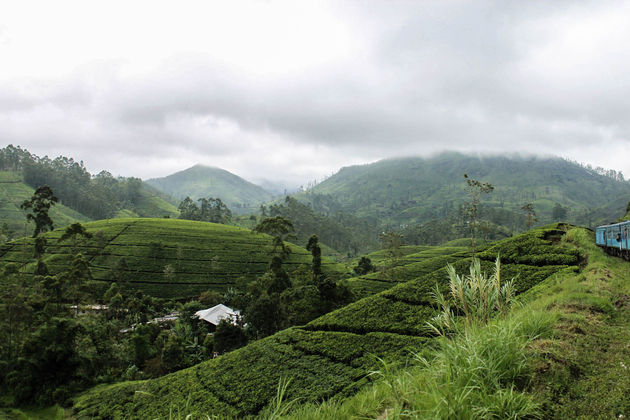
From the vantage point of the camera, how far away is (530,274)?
14547mm

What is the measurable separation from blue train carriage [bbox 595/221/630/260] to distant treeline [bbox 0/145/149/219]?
117 meters

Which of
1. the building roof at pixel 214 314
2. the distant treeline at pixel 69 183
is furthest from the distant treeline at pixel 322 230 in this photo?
the building roof at pixel 214 314

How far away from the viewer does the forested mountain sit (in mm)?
103250

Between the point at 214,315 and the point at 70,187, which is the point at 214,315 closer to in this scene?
the point at 214,315

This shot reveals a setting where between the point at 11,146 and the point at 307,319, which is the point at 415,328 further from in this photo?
the point at 11,146

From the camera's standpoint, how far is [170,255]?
168 ft

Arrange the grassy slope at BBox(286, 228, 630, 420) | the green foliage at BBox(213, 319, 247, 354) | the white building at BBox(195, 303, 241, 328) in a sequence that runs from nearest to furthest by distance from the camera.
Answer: the grassy slope at BBox(286, 228, 630, 420) → the green foliage at BBox(213, 319, 247, 354) → the white building at BBox(195, 303, 241, 328)

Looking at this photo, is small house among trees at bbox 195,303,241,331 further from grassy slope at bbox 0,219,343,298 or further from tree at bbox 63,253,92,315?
tree at bbox 63,253,92,315

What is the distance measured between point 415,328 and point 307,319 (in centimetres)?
1165

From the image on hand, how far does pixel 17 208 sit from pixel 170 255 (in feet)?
215

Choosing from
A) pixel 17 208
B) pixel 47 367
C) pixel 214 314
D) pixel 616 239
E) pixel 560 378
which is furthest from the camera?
pixel 17 208

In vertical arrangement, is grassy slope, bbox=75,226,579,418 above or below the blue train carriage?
below

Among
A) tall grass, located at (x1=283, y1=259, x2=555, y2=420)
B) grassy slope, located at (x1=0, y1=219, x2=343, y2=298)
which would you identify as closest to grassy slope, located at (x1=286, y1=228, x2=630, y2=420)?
tall grass, located at (x1=283, y1=259, x2=555, y2=420)

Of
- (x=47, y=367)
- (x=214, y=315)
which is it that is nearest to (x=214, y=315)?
(x=214, y=315)
